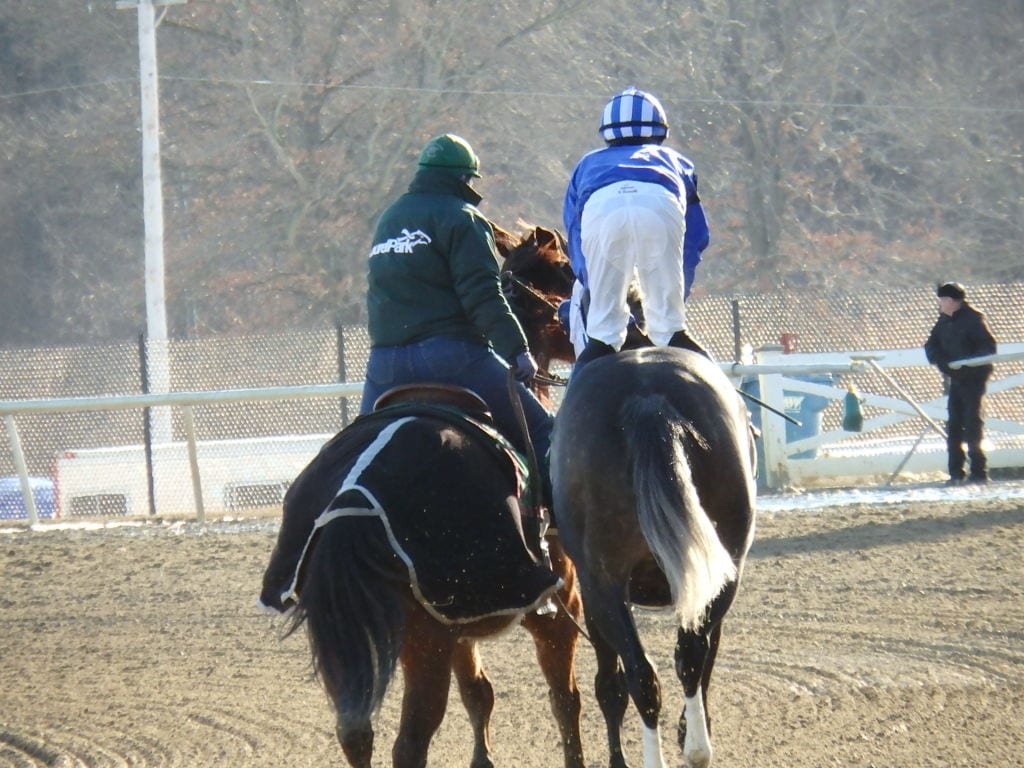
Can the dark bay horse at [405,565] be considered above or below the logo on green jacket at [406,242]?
below

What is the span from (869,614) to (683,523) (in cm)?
386

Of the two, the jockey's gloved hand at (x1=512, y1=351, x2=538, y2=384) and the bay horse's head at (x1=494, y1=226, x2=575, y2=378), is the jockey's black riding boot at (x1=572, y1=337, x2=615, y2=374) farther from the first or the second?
the bay horse's head at (x1=494, y1=226, x2=575, y2=378)

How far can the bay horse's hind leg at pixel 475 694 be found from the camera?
17.9 feet

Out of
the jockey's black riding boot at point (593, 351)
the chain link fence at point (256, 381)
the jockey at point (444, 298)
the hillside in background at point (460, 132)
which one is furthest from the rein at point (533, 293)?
the hillside in background at point (460, 132)

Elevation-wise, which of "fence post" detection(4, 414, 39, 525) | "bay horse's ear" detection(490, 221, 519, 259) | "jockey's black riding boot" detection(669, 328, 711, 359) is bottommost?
"fence post" detection(4, 414, 39, 525)

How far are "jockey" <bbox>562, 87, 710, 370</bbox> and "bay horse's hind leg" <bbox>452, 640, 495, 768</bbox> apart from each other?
4.07 ft

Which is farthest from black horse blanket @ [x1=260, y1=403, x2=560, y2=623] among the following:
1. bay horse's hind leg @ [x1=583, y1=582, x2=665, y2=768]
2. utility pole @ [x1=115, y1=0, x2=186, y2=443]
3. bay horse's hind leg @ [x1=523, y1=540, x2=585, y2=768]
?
utility pole @ [x1=115, y1=0, x2=186, y2=443]

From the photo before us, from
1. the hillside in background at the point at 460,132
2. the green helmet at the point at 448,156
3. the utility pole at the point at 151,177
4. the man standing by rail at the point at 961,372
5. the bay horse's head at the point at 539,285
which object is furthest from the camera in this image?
the hillside in background at the point at 460,132

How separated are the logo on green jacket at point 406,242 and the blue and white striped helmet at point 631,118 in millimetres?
853

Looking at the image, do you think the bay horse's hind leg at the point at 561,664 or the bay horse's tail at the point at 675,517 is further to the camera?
the bay horse's hind leg at the point at 561,664

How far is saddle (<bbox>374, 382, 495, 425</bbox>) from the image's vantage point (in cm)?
512

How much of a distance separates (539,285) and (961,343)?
8.34 m

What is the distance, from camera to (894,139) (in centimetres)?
3219

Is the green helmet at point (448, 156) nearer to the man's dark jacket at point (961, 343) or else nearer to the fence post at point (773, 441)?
the fence post at point (773, 441)
